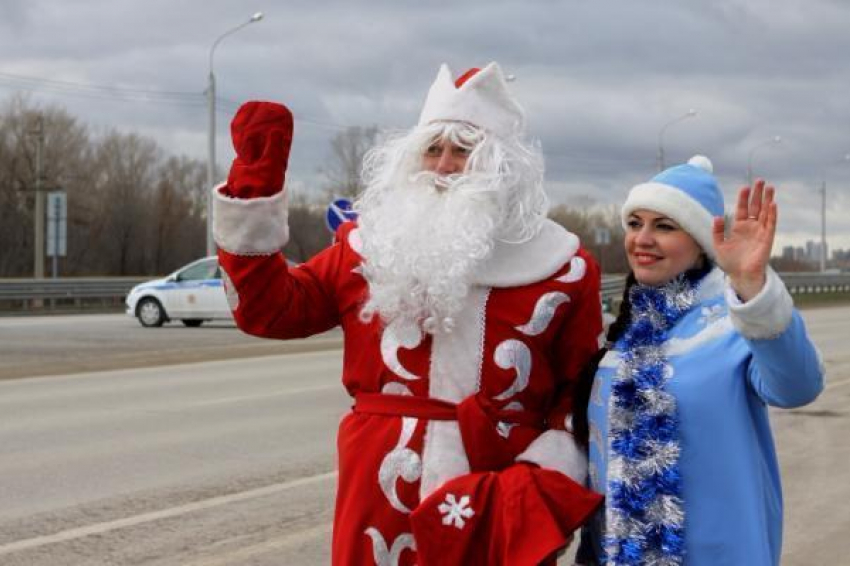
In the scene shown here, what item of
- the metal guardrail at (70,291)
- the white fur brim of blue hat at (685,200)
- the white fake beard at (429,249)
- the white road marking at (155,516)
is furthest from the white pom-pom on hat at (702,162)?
the metal guardrail at (70,291)

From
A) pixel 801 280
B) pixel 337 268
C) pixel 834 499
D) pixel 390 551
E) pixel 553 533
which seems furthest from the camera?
pixel 801 280

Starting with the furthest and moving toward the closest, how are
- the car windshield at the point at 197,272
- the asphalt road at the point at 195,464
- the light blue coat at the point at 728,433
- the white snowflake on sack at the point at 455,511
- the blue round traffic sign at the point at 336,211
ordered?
the car windshield at the point at 197,272, the blue round traffic sign at the point at 336,211, the asphalt road at the point at 195,464, the white snowflake on sack at the point at 455,511, the light blue coat at the point at 728,433

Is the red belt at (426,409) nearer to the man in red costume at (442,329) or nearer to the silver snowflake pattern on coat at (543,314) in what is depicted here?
the man in red costume at (442,329)

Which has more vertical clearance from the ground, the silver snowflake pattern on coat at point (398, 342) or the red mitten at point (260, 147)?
the red mitten at point (260, 147)

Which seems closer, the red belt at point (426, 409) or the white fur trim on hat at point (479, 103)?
the red belt at point (426, 409)

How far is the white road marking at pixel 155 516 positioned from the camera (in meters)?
5.82

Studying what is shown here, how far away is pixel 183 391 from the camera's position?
12.5 metres

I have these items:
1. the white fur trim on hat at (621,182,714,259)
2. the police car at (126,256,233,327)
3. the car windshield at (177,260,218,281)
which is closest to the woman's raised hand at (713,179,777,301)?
the white fur trim on hat at (621,182,714,259)

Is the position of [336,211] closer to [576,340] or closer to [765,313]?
[576,340]

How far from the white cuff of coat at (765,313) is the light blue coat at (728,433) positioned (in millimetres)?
13

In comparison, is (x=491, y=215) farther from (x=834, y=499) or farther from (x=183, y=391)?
(x=183, y=391)

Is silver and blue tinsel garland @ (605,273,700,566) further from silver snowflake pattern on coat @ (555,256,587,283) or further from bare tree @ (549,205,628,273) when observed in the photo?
bare tree @ (549,205,628,273)

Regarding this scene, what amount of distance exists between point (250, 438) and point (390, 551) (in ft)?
21.3

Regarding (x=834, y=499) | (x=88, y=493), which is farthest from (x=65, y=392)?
(x=834, y=499)
